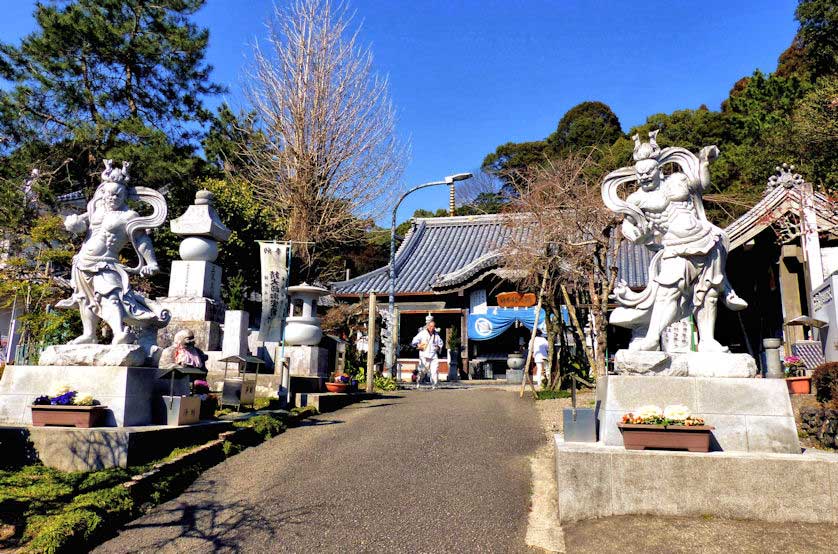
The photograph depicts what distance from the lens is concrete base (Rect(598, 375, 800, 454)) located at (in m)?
5.18

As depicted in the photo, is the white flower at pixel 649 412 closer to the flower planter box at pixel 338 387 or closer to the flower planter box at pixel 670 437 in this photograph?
the flower planter box at pixel 670 437

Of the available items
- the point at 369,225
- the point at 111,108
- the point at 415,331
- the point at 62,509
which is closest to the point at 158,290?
the point at 111,108

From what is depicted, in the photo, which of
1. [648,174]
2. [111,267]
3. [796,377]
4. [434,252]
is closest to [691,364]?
[648,174]

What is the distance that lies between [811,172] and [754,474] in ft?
39.4

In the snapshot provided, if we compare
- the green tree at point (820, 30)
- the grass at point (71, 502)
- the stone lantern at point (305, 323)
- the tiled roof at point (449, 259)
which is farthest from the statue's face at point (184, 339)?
the green tree at point (820, 30)

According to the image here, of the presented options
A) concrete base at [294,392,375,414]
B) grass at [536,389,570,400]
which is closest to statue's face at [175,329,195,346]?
concrete base at [294,392,375,414]

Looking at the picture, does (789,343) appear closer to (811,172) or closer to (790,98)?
(811,172)

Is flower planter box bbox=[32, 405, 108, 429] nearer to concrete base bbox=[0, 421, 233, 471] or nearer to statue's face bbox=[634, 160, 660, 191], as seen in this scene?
concrete base bbox=[0, 421, 233, 471]

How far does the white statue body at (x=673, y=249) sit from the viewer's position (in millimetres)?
5828

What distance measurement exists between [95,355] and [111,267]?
1.18m

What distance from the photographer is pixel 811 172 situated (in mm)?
13703

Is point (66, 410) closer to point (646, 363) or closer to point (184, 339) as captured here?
point (184, 339)

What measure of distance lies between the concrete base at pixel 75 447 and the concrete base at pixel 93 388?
417mm

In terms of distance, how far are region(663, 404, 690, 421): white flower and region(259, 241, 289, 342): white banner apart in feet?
29.5
